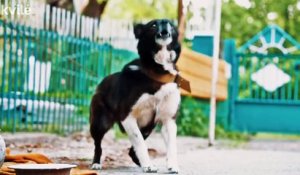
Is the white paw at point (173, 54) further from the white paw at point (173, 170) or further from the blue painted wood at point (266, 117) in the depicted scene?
the blue painted wood at point (266, 117)

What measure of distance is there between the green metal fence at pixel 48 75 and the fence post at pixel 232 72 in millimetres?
2841

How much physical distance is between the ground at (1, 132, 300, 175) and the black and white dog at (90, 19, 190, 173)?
0.97ft

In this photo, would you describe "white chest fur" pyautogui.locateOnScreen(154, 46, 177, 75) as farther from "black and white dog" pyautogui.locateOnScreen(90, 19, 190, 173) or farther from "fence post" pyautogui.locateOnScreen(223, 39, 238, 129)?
"fence post" pyautogui.locateOnScreen(223, 39, 238, 129)

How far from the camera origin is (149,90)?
26.2 ft

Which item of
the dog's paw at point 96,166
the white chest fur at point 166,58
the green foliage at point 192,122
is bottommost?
the green foliage at point 192,122

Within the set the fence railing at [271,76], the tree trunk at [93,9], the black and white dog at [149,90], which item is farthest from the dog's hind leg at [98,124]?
the tree trunk at [93,9]

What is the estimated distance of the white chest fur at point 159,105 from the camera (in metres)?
8.02

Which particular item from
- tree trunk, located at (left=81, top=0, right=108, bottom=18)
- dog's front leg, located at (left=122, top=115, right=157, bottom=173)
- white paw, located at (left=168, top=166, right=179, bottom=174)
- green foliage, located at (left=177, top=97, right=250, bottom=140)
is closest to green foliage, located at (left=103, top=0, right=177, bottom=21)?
tree trunk, located at (left=81, top=0, right=108, bottom=18)

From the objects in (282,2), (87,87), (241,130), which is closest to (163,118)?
(87,87)

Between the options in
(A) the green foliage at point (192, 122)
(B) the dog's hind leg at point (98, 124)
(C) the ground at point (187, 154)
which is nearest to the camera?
(B) the dog's hind leg at point (98, 124)

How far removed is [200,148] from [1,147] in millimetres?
6495

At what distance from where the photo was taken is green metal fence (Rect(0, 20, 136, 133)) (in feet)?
39.9

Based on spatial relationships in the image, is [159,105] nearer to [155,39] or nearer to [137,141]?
[137,141]

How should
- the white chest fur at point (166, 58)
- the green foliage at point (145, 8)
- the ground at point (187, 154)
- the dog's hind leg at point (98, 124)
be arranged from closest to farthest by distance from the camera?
the white chest fur at point (166, 58), the dog's hind leg at point (98, 124), the ground at point (187, 154), the green foliage at point (145, 8)
